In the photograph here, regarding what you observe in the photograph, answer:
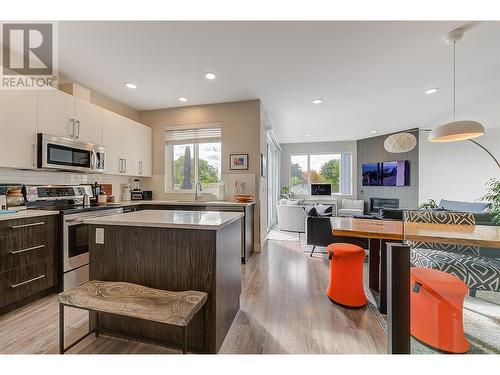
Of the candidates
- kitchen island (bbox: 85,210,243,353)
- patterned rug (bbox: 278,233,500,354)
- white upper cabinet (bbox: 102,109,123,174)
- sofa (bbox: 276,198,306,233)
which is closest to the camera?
kitchen island (bbox: 85,210,243,353)

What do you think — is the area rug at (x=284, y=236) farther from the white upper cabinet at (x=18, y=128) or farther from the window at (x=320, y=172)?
the white upper cabinet at (x=18, y=128)

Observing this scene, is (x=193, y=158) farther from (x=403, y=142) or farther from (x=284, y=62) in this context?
(x=403, y=142)

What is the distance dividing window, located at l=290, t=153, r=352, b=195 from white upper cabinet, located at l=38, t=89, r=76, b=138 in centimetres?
638

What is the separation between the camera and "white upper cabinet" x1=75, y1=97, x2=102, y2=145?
9.11ft

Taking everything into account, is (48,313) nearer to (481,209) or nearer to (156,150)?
(156,150)

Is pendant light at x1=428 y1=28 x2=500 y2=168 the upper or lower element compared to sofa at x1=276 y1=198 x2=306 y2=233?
upper

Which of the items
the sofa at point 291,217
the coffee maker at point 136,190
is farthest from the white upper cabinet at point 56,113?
the sofa at point 291,217

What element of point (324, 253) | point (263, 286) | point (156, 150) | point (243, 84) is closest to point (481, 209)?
point (324, 253)

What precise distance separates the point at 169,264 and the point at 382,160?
22.5 feet

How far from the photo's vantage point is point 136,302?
1271 mm

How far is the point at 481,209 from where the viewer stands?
12.3 feet

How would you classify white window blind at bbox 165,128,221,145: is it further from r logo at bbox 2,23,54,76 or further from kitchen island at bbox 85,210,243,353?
kitchen island at bbox 85,210,243,353

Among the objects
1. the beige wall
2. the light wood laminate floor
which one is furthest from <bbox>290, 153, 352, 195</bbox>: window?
the light wood laminate floor

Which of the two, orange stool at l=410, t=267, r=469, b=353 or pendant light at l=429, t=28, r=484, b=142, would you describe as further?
pendant light at l=429, t=28, r=484, b=142
